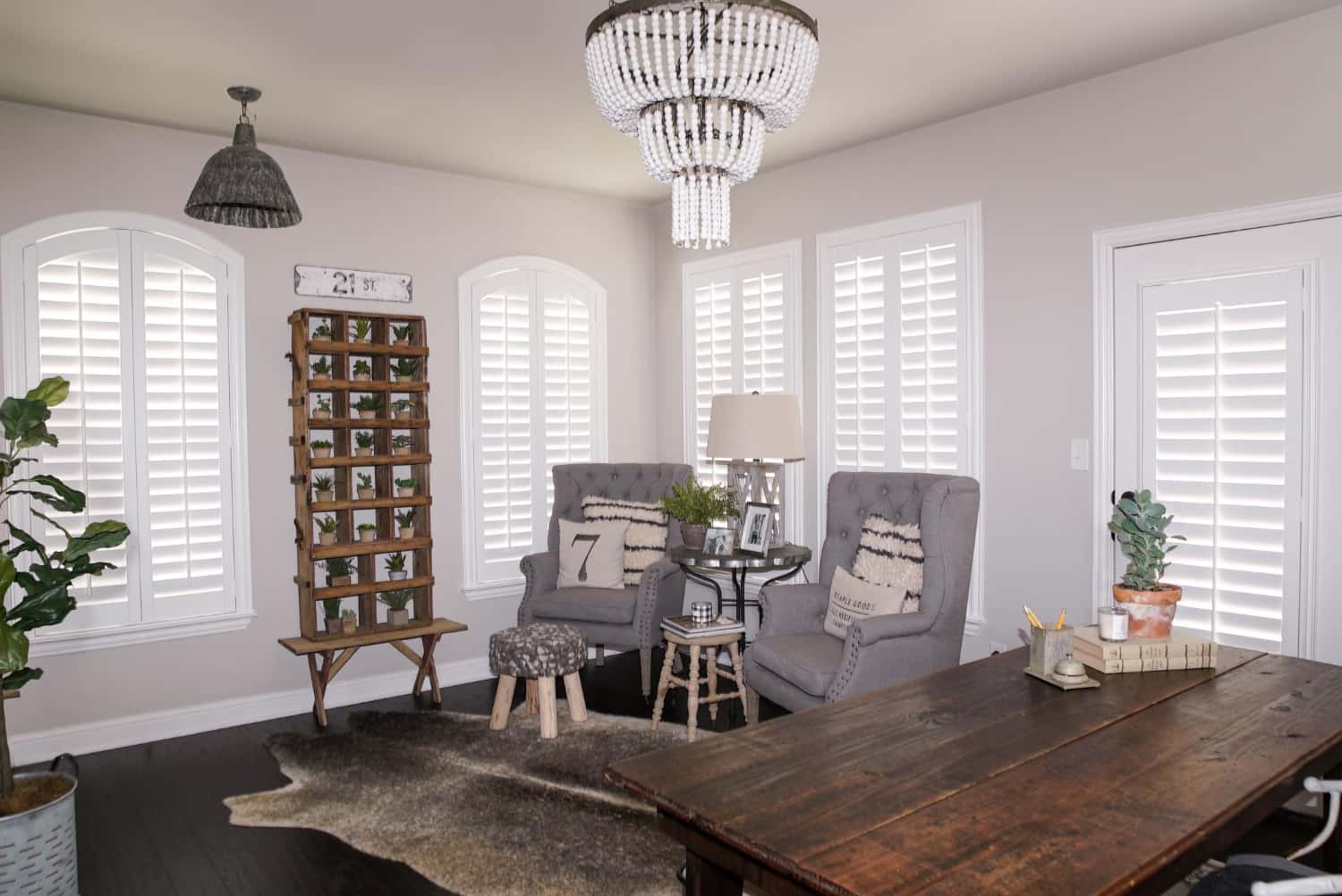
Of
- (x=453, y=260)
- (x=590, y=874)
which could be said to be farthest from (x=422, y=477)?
(x=590, y=874)

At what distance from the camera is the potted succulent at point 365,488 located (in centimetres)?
450

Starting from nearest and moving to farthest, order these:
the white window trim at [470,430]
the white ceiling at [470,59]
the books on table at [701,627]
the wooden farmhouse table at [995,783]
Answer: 1. the wooden farmhouse table at [995,783]
2. the white ceiling at [470,59]
3. the books on table at [701,627]
4. the white window trim at [470,430]

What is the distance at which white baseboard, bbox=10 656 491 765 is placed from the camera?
382 centimetres

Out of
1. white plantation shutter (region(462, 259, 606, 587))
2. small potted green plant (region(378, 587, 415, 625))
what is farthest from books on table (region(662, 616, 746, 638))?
white plantation shutter (region(462, 259, 606, 587))

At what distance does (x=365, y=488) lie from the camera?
14.8 ft

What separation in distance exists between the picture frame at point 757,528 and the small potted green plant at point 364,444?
1.83 metres

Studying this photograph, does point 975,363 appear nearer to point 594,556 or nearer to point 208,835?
point 594,556

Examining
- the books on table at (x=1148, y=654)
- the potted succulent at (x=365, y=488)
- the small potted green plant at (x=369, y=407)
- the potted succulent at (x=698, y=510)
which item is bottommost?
the books on table at (x=1148, y=654)

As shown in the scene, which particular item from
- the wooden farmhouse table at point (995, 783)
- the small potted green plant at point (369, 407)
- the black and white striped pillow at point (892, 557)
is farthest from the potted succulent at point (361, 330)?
the wooden farmhouse table at point (995, 783)

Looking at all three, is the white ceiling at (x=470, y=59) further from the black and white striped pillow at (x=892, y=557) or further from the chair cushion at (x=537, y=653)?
the chair cushion at (x=537, y=653)

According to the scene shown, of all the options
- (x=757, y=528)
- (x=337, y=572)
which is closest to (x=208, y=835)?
(x=337, y=572)

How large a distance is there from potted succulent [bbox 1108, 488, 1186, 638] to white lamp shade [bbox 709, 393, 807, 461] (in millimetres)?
1817

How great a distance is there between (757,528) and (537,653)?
120 centimetres

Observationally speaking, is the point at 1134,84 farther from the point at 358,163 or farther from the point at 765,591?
the point at 358,163
